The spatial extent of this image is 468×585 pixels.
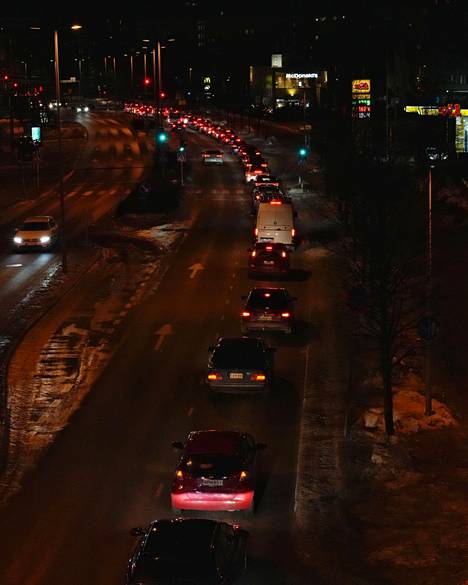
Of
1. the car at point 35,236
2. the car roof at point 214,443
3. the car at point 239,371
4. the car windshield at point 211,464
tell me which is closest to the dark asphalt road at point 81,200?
the car at point 35,236

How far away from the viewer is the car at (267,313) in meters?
32.9

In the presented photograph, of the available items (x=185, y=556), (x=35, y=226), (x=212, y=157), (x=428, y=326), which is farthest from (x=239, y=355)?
(x=212, y=157)

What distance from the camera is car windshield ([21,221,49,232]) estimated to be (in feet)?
169

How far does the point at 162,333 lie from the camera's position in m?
33.8

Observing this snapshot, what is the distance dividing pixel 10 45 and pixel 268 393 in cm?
13953

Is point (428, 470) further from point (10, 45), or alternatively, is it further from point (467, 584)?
point (10, 45)

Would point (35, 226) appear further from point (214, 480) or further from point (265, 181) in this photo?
point (214, 480)

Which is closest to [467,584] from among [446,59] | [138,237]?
[138,237]

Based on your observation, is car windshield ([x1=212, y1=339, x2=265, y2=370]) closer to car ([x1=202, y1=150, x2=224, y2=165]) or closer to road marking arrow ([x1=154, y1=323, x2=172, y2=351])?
road marking arrow ([x1=154, y1=323, x2=172, y2=351])

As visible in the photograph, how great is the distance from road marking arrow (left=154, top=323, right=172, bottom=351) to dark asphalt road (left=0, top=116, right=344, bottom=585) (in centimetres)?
17

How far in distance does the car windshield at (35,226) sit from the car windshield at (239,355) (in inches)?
1032

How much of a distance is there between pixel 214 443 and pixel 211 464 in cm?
63

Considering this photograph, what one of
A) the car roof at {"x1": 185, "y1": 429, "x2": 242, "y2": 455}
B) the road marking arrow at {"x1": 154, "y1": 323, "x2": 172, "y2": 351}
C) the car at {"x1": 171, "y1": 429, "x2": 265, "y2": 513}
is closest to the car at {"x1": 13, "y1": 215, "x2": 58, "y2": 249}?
the road marking arrow at {"x1": 154, "y1": 323, "x2": 172, "y2": 351}

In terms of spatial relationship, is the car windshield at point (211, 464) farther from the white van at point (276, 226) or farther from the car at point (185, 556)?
the white van at point (276, 226)
